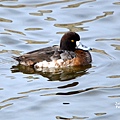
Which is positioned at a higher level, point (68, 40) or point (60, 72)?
point (68, 40)

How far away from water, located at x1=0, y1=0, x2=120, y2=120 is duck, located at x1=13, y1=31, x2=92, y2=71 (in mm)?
173

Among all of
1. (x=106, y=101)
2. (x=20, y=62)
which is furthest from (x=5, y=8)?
(x=106, y=101)

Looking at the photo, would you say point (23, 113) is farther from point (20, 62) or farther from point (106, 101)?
point (20, 62)

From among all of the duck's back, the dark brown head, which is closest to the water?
the duck's back

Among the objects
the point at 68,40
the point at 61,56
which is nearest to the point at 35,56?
the point at 61,56

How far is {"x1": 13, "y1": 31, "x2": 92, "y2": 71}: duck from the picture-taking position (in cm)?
1404

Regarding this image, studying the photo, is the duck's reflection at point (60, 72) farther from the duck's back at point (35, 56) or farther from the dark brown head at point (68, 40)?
the dark brown head at point (68, 40)

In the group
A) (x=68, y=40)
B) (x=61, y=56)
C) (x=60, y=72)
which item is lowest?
(x=60, y=72)

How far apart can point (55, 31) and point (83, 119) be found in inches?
214

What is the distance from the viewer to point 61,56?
1416 centimetres

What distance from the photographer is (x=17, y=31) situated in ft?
A: 52.6

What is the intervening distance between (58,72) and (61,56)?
46 cm

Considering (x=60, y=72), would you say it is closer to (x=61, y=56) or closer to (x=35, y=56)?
(x=61, y=56)

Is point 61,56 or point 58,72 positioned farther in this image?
point 61,56
